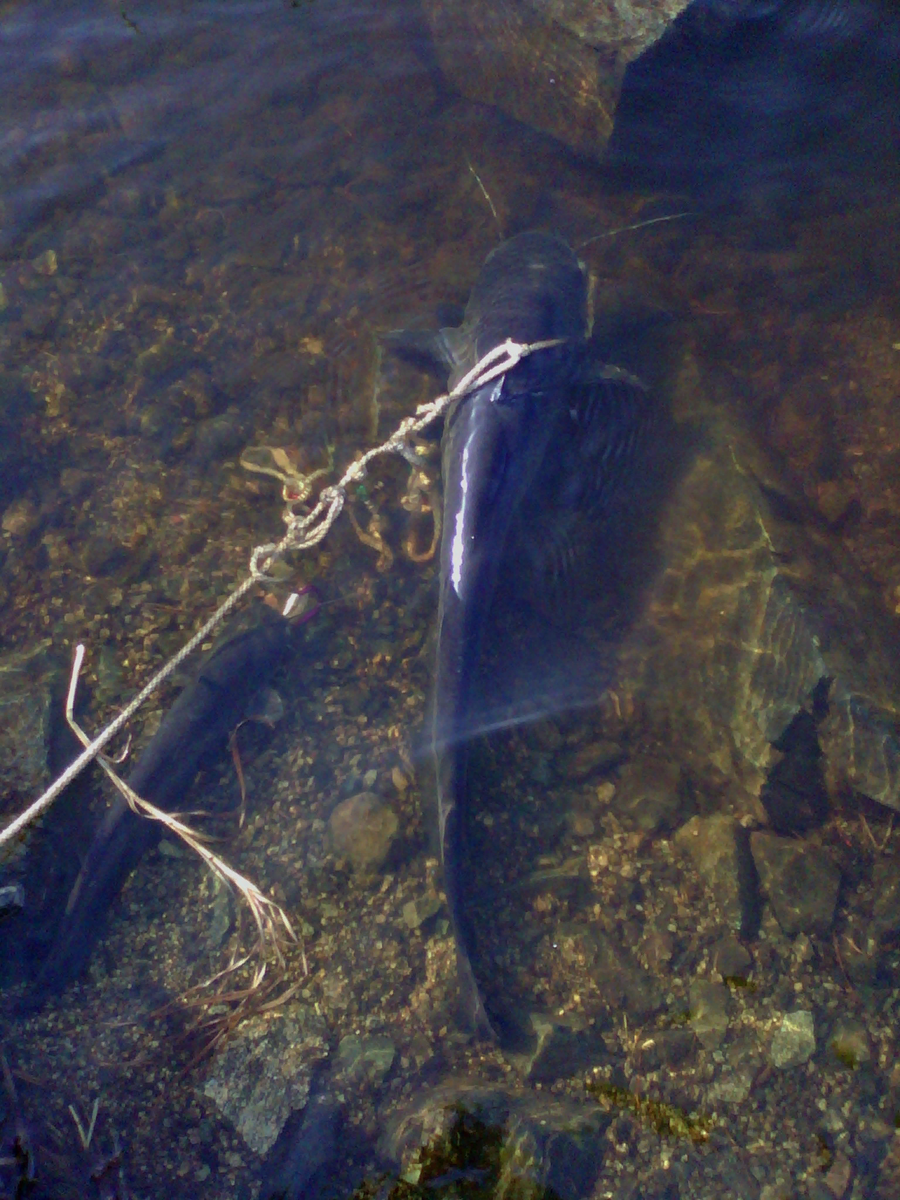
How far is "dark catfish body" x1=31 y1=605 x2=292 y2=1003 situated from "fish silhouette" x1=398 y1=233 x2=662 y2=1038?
1.06 metres

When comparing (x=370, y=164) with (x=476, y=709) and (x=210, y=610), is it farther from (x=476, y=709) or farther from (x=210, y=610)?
(x=476, y=709)

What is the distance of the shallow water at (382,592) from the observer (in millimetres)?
3576

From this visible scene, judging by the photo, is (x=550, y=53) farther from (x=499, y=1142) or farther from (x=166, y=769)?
(x=499, y=1142)

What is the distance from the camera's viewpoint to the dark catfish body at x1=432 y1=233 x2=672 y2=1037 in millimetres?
4137

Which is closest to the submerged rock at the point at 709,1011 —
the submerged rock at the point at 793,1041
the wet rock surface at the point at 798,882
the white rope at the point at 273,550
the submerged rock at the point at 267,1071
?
the submerged rock at the point at 793,1041

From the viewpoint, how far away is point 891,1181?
3.53 metres

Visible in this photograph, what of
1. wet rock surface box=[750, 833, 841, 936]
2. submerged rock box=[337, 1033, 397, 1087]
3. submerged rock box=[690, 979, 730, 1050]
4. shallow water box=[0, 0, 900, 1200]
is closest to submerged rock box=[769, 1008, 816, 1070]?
shallow water box=[0, 0, 900, 1200]

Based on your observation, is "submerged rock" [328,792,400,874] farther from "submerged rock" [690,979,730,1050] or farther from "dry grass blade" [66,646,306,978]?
"submerged rock" [690,979,730,1050]

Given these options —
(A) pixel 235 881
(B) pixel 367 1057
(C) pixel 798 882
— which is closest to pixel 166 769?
(A) pixel 235 881

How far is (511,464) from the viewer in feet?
14.9

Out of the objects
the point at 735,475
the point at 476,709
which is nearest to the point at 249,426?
the point at 476,709

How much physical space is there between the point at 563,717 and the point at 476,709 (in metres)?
0.53

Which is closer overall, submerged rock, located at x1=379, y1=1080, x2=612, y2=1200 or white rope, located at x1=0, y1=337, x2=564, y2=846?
white rope, located at x1=0, y1=337, x2=564, y2=846

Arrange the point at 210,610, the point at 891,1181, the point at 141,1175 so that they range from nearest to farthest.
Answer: the point at 141,1175, the point at 891,1181, the point at 210,610
